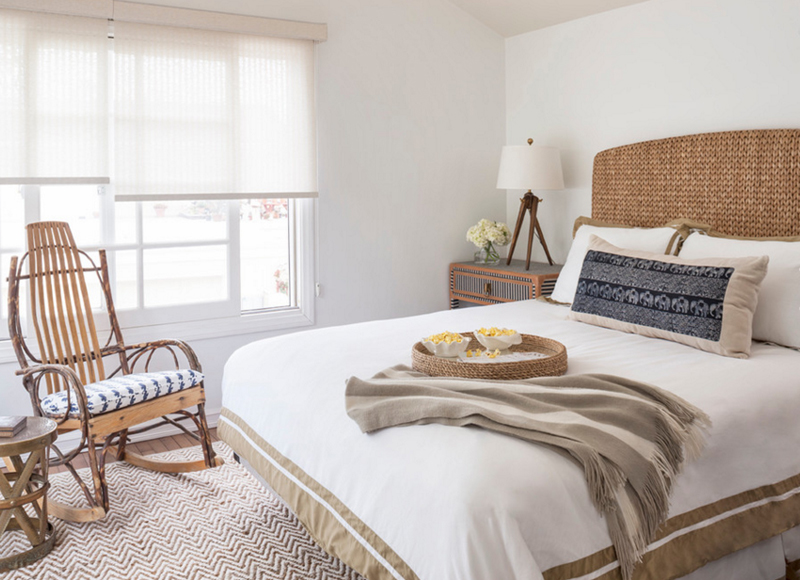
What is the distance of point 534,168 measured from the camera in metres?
4.09

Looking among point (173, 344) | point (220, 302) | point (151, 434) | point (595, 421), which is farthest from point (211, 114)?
point (595, 421)

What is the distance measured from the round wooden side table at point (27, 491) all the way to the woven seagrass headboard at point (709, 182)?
2976 mm

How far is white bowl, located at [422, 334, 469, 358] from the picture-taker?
2373mm

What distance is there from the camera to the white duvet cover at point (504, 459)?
1.55m

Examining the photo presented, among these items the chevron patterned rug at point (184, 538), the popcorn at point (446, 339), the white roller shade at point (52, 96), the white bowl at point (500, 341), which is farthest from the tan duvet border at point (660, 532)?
the white roller shade at point (52, 96)

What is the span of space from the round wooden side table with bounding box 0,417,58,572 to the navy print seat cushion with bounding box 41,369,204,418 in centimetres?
16

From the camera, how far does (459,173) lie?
15.2 ft

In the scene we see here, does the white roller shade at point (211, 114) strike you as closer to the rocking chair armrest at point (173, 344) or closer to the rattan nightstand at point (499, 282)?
the rocking chair armrest at point (173, 344)

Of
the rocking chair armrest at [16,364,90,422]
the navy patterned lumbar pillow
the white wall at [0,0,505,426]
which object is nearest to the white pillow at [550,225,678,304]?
the navy patterned lumbar pillow

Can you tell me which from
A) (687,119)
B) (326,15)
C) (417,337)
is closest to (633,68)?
(687,119)

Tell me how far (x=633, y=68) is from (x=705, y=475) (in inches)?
102

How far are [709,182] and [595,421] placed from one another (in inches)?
80.2

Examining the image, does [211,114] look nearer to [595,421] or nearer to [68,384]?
[68,384]

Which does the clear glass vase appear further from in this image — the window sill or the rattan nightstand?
the window sill
